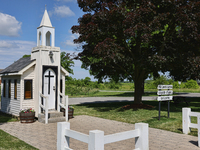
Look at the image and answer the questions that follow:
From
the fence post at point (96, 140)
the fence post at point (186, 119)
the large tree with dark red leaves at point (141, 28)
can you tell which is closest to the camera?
the fence post at point (96, 140)

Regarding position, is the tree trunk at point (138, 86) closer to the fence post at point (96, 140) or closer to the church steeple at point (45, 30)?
the church steeple at point (45, 30)

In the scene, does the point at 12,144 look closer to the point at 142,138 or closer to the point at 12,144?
the point at 12,144

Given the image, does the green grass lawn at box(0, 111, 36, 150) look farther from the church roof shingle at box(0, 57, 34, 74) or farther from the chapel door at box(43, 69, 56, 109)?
the church roof shingle at box(0, 57, 34, 74)

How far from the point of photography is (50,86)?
12594 millimetres

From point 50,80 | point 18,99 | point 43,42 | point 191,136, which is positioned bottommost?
point 191,136

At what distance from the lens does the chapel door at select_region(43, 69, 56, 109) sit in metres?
12.4

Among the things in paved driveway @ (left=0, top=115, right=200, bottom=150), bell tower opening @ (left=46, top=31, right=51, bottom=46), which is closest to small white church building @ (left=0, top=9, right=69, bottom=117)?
bell tower opening @ (left=46, top=31, right=51, bottom=46)

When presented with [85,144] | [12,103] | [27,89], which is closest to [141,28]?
[27,89]

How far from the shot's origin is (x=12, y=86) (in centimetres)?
1348

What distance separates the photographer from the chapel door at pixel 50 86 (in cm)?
1240

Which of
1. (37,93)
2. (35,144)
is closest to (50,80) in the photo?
(37,93)

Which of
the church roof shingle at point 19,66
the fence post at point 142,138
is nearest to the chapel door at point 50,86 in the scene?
the church roof shingle at point 19,66

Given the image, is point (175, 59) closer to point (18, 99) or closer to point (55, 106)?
point (55, 106)

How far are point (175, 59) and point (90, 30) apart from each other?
19.8 ft
